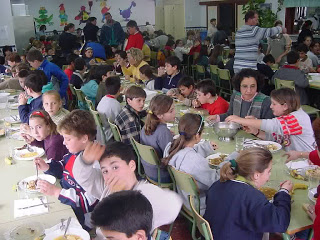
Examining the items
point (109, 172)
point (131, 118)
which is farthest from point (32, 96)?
point (109, 172)

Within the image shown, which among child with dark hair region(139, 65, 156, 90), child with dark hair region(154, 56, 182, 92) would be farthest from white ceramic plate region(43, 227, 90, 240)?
child with dark hair region(139, 65, 156, 90)

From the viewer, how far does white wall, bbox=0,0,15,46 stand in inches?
390

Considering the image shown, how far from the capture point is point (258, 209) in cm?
210

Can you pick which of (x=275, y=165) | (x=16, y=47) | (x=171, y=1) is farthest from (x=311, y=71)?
(x=171, y=1)

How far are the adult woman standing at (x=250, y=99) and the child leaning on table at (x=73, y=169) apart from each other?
71.7 inches

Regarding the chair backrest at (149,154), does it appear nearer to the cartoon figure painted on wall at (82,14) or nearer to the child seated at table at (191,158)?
the child seated at table at (191,158)

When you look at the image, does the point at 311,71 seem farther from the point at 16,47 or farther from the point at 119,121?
the point at 16,47

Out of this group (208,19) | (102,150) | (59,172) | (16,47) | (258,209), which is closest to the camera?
(258,209)

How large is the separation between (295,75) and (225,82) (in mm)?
1705

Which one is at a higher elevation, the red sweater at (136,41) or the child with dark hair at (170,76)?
the red sweater at (136,41)

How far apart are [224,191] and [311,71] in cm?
573

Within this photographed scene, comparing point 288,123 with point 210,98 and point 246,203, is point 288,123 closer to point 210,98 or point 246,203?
point 246,203

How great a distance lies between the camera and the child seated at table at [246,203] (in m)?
2.09

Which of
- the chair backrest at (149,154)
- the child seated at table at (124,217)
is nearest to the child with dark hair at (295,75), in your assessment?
the chair backrest at (149,154)
